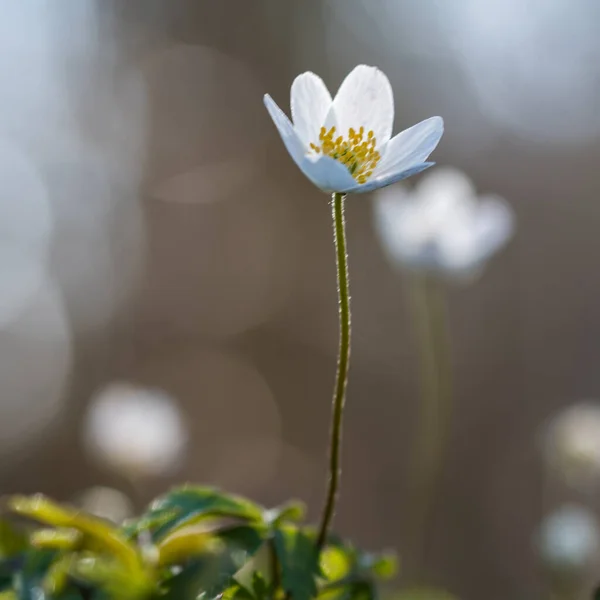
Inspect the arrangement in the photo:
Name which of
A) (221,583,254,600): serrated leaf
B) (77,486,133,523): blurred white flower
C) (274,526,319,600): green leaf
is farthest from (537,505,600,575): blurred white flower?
(221,583,254,600): serrated leaf

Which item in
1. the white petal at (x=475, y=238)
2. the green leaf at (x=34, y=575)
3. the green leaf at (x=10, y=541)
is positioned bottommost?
the green leaf at (x=10, y=541)

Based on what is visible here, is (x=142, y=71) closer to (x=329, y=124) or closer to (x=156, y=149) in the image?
(x=156, y=149)

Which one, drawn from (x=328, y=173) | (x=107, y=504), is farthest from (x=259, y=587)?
(x=107, y=504)

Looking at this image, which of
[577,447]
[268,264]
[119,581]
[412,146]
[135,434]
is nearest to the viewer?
[119,581]

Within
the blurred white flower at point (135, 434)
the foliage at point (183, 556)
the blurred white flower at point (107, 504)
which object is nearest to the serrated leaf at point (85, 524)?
the foliage at point (183, 556)

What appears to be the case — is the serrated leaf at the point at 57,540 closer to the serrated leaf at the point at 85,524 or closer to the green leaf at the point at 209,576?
the serrated leaf at the point at 85,524

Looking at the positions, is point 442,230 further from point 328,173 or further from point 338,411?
point 338,411
